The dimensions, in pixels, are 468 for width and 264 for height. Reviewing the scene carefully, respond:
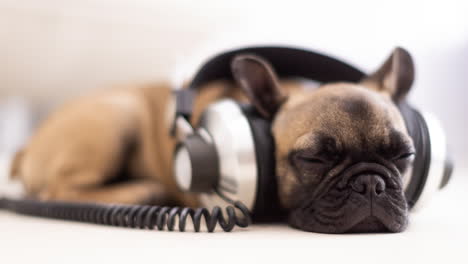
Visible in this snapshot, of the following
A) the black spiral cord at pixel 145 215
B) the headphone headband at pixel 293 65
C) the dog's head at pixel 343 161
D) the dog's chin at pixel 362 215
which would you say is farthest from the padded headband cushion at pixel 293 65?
the dog's chin at pixel 362 215

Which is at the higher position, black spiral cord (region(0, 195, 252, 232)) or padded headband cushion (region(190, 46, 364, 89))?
padded headband cushion (region(190, 46, 364, 89))

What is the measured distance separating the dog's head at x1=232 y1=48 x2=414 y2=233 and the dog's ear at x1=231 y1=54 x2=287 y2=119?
86 millimetres

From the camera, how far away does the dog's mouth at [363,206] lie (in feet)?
3.60

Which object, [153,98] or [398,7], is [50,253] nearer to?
[153,98]

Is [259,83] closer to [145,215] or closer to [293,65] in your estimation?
[293,65]

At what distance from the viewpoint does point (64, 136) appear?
1.95 m

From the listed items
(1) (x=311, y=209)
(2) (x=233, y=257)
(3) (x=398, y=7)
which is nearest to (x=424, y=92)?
(3) (x=398, y=7)

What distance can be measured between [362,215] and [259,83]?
0.54 metres

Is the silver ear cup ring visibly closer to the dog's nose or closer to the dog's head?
the dog's head

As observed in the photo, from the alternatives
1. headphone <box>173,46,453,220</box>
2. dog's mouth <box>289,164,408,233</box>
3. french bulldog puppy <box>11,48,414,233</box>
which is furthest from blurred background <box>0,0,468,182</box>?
dog's mouth <box>289,164,408,233</box>

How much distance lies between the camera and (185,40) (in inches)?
160

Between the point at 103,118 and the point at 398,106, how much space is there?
3.95ft

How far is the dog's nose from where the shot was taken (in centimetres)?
110

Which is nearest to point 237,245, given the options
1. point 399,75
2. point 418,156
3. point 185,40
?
point 418,156
